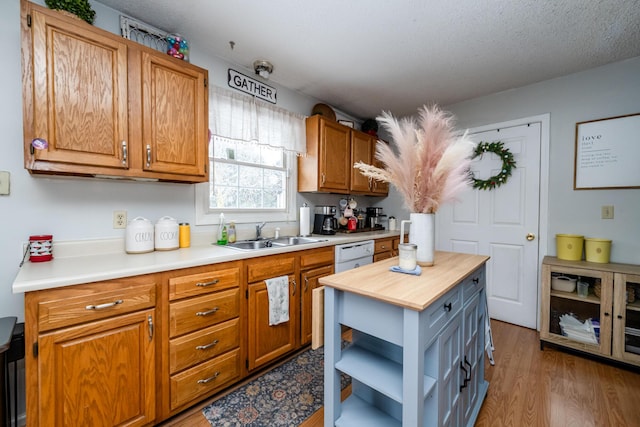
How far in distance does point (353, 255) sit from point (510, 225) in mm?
1775

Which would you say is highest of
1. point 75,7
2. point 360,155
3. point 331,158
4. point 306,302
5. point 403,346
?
point 75,7

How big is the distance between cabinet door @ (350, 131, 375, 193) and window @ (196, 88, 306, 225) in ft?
2.32

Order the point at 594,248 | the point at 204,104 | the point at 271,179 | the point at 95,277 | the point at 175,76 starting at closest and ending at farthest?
the point at 95,277 < the point at 175,76 < the point at 204,104 < the point at 594,248 < the point at 271,179

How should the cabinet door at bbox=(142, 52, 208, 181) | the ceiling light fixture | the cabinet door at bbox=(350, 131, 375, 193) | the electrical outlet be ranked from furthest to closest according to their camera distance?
1. the cabinet door at bbox=(350, 131, 375, 193)
2. the ceiling light fixture
3. the electrical outlet
4. the cabinet door at bbox=(142, 52, 208, 181)

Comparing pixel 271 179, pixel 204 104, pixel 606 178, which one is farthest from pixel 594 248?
pixel 204 104

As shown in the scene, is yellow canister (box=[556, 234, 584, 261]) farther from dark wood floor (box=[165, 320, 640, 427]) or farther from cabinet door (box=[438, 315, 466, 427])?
cabinet door (box=[438, 315, 466, 427])

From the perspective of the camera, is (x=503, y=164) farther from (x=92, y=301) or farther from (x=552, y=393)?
(x=92, y=301)

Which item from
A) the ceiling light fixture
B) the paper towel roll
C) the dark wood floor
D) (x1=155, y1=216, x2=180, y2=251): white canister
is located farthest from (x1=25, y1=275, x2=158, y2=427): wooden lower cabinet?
the ceiling light fixture

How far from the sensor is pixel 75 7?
4.66 feet

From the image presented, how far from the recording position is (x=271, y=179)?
2.79 m

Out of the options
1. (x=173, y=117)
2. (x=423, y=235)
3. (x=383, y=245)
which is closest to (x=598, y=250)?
(x=383, y=245)

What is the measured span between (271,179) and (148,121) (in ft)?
4.29

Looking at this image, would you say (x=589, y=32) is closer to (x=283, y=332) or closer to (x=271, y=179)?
(x=271, y=179)

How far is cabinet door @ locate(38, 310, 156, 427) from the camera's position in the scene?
3.64 ft
